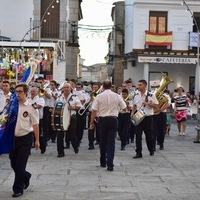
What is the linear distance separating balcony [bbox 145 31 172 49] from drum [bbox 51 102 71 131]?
2018cm

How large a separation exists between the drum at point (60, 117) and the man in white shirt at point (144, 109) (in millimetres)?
1622

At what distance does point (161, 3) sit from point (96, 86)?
60.1 feet

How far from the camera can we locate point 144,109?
466 inches

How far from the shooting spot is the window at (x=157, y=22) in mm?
31672

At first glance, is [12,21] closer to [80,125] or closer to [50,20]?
[50,20]

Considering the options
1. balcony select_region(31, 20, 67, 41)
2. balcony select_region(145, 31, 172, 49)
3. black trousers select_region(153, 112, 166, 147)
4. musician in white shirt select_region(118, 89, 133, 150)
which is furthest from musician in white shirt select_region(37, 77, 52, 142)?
balcony select_region(145, 31, 172, 49)

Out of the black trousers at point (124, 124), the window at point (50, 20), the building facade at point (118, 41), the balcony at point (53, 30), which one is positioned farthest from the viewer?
the building facade at point (118, 41)

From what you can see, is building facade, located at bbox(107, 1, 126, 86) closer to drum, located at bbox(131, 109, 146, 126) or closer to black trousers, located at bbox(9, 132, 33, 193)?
drum, located at bbox(131, 109, 146, 126)

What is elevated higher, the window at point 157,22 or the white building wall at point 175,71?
the window at point 157,22

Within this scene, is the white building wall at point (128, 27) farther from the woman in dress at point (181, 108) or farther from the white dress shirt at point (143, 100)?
the white dress shirt at point (143, 100)

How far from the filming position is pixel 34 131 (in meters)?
7.65

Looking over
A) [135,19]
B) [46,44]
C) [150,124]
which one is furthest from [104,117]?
[135,19]

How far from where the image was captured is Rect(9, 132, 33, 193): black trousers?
743 centimetres

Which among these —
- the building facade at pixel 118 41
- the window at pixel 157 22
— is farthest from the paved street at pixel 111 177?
the building facade at pixel 118 41
